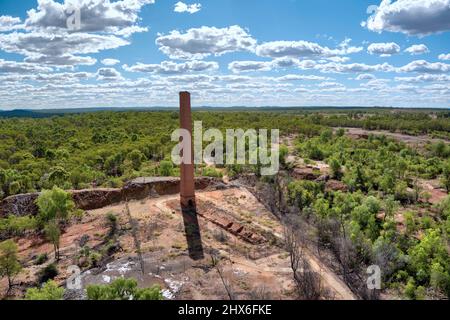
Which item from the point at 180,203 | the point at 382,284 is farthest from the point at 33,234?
the point at 382,284

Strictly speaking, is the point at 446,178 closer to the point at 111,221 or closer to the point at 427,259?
the point at 427,259

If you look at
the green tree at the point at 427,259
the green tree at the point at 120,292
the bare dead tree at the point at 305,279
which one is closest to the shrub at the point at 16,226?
the green tree at the point at 120,292

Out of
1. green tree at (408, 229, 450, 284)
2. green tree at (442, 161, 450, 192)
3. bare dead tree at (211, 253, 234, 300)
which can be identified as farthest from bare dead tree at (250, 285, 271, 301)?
green tree at (442, 161, 450, 192)

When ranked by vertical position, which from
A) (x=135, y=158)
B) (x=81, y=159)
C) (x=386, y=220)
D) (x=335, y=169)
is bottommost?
(x=386, y=220)

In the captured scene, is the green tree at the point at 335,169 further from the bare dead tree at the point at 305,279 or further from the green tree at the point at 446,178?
the bare dead tree at the point at 305,279

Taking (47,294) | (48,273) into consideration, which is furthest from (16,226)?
(47,294)

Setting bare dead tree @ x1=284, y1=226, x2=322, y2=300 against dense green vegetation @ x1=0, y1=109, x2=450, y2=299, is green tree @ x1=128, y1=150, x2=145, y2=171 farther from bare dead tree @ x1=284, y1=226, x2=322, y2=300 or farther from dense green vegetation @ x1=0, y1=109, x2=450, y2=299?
bare dead tree @ x1=284, y1=226, x2=322, y2=300
